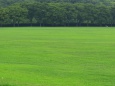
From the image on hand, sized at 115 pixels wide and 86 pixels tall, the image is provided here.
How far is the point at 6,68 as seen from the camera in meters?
15.9

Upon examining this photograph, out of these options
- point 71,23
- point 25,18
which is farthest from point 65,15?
point 25,18

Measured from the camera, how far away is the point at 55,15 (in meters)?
114

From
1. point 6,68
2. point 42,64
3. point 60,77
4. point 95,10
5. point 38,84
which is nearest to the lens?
point 38,84

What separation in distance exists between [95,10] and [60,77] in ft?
355

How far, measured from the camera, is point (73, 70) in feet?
52.3

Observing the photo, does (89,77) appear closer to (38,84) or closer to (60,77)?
(60,77)

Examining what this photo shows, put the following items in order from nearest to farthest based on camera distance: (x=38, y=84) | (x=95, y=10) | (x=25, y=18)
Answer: (x=38, y=84)
(x=25, y=18)
(x=95, y=10)

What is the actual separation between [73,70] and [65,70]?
333 mm

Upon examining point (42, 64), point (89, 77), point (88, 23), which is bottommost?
point (88, 23)

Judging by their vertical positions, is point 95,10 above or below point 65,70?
below

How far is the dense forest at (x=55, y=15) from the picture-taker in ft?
363

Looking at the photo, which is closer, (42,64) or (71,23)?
(42,64)

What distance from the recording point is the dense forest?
110650 millimetres

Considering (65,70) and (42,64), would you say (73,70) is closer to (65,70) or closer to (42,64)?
(65,70)
